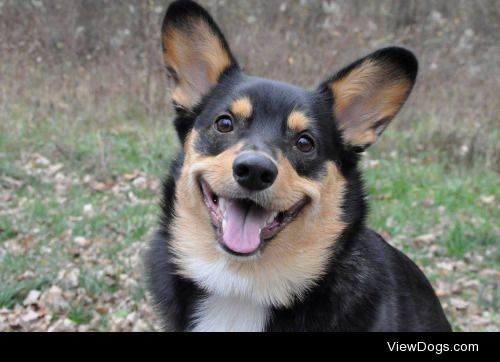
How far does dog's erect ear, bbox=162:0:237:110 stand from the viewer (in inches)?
127

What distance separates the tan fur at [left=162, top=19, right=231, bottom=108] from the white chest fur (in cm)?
119

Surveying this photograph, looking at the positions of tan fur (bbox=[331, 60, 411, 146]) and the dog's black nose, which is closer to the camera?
the dog's black nose

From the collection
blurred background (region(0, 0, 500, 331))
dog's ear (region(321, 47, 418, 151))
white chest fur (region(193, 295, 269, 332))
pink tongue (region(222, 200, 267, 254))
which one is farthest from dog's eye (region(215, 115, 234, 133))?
blurred background (region(0, 0, 500, 331))

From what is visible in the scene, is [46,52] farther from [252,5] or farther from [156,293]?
[156,293]

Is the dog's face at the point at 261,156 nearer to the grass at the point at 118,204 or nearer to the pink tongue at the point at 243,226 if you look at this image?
the pink tongue at the point at 243,226

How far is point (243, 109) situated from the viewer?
10.2ft

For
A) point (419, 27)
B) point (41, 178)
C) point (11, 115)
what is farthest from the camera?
point (419, 27)

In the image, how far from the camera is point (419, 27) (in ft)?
40.7

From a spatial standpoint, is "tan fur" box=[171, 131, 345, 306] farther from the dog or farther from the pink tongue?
the pink tongue

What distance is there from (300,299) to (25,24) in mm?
8952

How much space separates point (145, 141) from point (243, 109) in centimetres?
513
